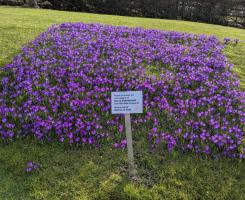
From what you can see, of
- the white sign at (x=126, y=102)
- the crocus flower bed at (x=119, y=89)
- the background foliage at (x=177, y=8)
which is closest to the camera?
the white sign at (x=126, y=102)

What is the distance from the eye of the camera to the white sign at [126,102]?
466 centimetres

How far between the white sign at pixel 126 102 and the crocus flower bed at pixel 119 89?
1.09 meters

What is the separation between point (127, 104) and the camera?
470cm

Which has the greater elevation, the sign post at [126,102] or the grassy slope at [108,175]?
the sign post at [126,102]

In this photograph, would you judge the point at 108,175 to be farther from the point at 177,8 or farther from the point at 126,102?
the point at 177,8

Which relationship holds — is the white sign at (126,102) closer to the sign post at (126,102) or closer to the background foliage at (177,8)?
the sign post at (126,102)

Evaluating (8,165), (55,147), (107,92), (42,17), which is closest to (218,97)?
(107,92)

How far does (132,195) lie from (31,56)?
5338 mm

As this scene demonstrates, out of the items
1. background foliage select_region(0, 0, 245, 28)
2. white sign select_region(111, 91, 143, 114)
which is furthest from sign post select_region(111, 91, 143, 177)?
background foliage select_region(0, 0, 245, 28)

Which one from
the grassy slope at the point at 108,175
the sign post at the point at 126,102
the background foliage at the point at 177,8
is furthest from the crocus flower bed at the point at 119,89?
the background foliage at the point at 177,8

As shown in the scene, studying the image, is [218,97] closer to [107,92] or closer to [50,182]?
[107,92]

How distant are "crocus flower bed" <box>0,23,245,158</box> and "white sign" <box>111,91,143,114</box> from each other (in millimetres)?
1089

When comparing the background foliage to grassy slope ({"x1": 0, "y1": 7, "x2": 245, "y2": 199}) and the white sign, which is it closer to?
grassy slope ({"x1": 0, "y1": 7, "x2": 245, "y2": 199})

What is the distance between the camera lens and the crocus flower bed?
5812 millimetres
